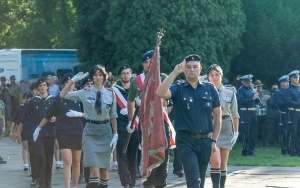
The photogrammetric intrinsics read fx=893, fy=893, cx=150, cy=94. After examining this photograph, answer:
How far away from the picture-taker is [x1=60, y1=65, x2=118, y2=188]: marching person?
513 inches

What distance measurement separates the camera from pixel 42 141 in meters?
16.0

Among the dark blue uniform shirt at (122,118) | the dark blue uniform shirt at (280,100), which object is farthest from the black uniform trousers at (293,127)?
the dark blue uniform shirt at (122,118)

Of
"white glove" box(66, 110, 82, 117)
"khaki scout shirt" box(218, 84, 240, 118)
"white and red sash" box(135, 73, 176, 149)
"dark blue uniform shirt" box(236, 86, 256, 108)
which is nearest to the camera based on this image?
"white and red sash" box(135, 73, 176, 149)

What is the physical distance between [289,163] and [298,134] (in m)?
3.78

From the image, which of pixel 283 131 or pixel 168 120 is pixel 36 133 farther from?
pixel 283 131

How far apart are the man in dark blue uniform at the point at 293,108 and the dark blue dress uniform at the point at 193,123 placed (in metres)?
12.3

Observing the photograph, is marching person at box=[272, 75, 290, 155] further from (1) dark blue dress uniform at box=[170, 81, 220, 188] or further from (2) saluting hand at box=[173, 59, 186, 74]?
(2) saluting hand at box=[173, 59, 186, 74]

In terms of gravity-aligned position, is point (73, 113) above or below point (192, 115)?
above

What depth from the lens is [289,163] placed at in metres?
20.7

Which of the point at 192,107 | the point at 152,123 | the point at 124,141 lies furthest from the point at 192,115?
→ the point at 124,141

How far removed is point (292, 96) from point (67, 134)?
10036mm

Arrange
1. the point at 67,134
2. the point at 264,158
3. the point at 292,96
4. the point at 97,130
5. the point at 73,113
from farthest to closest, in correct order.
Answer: the point at 292,96 → the point at 264,158 → the point at 73,113 → the point at 67,134 → the point at 97,130

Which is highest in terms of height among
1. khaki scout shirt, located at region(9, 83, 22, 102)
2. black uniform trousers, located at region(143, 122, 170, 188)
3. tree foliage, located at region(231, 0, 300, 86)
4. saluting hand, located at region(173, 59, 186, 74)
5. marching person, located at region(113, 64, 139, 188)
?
tree foliage, located at region(231, 0, 300, 86)

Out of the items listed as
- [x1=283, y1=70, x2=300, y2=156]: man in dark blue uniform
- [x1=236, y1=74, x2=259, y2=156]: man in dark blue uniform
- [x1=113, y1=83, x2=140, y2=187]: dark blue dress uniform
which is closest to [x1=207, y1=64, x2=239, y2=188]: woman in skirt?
[x1=113, y1=83, x2=140, y2=187]: dark blue dress uniform
